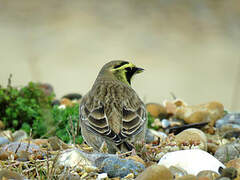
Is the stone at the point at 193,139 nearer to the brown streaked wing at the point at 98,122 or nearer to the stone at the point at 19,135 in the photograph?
the brown streaked wing at the point at 98,122

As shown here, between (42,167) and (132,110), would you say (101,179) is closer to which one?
(42,167)

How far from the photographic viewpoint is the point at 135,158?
15.9ft

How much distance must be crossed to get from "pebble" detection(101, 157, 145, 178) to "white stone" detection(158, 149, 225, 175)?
0.38m

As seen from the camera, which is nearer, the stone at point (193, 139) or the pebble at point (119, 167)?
the pebble at point (119, 167)

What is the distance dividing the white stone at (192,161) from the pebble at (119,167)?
38 cm

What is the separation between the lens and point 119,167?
4516 mm

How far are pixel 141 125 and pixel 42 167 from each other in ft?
4.83

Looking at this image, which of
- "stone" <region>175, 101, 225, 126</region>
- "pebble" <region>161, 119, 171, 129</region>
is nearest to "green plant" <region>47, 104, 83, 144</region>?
"pebble" <region>161, 119, 171, 129</region>

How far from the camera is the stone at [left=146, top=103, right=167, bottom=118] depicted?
29.6 feet

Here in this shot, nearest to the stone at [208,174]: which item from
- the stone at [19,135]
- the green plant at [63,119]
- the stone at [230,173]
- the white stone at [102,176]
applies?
the stone at [230,173]

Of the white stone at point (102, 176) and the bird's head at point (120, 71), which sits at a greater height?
the bird's head at point (120, 71)

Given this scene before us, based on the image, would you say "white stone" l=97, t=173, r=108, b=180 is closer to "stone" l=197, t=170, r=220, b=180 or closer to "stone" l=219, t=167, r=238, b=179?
"stone" l=197, t=170, r=220, b=180

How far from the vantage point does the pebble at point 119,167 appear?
178 inches

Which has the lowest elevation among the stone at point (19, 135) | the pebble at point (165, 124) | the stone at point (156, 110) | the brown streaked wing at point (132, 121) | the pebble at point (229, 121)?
the stone at point (19, 135)
